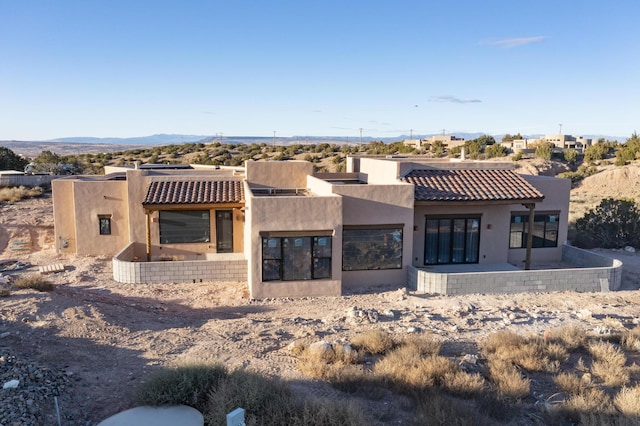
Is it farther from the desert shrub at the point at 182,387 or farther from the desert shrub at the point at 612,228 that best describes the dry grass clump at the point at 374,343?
the desert shrub at the point at 612,228

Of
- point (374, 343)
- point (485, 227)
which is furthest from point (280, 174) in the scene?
point (374, 343)

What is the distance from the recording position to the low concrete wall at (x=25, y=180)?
3859 centimetres

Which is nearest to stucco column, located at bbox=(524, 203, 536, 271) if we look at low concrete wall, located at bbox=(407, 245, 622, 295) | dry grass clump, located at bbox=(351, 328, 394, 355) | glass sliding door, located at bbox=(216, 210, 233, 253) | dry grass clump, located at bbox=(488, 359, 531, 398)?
low concrete wall, located at bbox=(407, 245, 622, 295)

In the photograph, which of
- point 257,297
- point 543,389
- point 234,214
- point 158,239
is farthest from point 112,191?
point 543,389

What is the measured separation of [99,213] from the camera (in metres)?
22.2

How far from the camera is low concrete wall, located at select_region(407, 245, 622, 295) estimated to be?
16875 mm

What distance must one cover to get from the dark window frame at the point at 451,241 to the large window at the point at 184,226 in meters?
8.96

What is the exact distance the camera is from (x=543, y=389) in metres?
9.55

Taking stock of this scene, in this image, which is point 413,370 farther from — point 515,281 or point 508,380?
point 515,281

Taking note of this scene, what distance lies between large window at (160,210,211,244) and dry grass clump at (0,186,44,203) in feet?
64.4

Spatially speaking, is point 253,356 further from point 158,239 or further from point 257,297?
point 158,239

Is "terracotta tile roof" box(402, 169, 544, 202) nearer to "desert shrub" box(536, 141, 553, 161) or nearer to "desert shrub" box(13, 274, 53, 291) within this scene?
"desert shrub" box(13, 274, 53, 291)

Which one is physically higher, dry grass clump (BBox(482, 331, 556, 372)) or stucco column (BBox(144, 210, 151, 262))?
stucco column (BBox(144, 210, 151, 262))

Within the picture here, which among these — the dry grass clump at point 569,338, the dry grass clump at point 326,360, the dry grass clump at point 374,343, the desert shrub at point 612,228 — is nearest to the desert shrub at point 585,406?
the dry grass clump at point 569,338
